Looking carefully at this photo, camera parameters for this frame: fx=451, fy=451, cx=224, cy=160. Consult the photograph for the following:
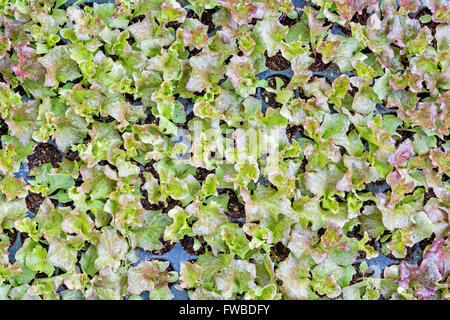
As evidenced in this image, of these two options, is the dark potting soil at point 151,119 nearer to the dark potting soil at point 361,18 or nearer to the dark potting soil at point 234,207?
the dark potting soil at point 234,207

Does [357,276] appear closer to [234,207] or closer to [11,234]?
[234,207]

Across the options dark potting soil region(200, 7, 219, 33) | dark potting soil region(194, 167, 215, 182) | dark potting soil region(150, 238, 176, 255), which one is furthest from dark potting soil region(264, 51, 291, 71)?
dark potting soil region(150, 238, 176, 255)

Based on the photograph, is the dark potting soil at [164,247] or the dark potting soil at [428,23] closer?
the dark potting soil at [164,247]

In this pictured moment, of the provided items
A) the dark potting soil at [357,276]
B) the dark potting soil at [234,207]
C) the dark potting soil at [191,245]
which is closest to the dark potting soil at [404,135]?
the dark potting soil at [357,276]

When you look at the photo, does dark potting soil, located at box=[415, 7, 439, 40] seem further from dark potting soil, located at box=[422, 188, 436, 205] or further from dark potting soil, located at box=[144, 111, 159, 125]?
dark potting soil, located at box=[144, 111, 159, 125]

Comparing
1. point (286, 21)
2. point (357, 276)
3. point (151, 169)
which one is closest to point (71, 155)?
point (151, 169)
